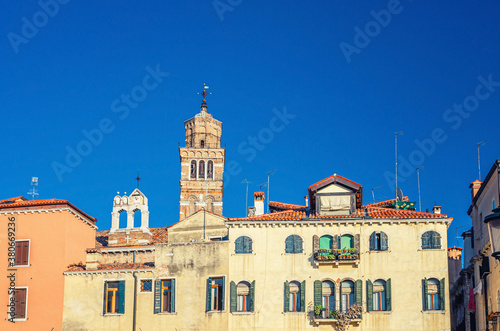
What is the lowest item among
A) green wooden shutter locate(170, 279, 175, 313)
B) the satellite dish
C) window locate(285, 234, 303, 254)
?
green wooden shutter locate(170, 279, 175, 313)

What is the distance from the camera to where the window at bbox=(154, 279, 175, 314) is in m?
41.9

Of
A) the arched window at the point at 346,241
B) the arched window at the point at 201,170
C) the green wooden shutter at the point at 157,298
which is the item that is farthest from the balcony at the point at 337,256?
the arched window at the point at 201,170

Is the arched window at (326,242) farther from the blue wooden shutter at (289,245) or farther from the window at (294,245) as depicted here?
the blue wooden shutter at (289,245)

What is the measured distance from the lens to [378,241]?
136ft

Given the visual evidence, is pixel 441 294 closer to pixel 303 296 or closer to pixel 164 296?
pixel 303 296

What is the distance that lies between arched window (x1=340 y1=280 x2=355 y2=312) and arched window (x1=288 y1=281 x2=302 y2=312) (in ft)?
8.11

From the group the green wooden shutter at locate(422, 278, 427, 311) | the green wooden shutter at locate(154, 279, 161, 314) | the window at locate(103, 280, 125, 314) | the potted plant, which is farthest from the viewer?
the window at locate(103, 280, 125, 314)

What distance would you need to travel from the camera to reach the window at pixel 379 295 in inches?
1583

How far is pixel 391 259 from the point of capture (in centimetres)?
4097

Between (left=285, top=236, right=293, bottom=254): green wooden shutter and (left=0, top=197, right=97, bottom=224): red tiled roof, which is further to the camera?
(left=0, top=197, right=97, bottom=224): red tiled roof

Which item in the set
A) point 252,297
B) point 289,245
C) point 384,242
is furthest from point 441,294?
point 252,297

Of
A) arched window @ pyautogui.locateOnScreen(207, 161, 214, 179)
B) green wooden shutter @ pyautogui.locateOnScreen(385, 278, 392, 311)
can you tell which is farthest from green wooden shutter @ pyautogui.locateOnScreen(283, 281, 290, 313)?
arched window @ pyautogui.locateOnScreen(207, 161, 214, 179)

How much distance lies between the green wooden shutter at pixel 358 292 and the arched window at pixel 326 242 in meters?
2.68

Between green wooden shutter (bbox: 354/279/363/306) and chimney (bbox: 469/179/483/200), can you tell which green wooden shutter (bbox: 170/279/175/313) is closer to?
green wooden shutter (bbox: 354/279/363/306)
